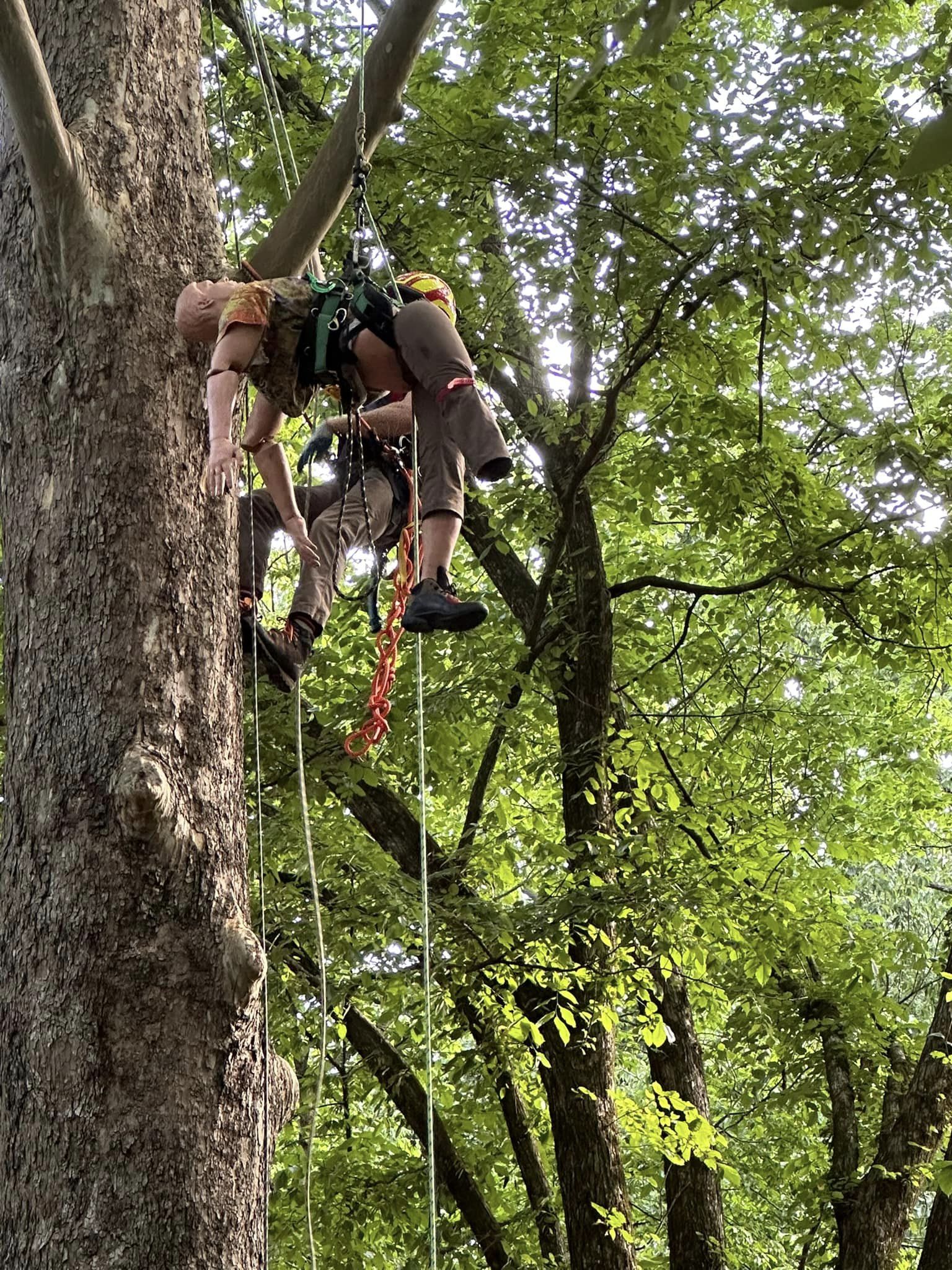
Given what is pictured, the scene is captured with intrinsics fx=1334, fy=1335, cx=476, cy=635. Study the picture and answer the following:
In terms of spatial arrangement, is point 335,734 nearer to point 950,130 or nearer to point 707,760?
point 707,760

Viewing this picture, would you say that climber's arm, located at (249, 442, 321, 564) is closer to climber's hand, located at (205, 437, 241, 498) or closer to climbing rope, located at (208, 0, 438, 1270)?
climbing rope, located at (208, 0, 438, 1270)

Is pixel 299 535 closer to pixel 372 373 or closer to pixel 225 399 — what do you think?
pixel 372 373

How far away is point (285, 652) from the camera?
12.2ft

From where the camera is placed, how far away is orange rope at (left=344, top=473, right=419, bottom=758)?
11.5 ft

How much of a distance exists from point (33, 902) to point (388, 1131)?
6.98 m

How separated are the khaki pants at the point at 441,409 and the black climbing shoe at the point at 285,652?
0.76 metres

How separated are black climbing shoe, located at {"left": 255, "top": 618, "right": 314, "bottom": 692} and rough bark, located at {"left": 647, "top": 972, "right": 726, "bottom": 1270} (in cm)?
362

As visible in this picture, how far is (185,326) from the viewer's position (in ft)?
9.34

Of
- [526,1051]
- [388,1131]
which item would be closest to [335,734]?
[526,1051]

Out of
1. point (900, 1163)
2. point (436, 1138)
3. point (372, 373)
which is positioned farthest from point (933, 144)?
point (436, 1138)

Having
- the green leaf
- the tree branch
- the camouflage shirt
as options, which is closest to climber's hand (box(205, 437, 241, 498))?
the camouflage shirt

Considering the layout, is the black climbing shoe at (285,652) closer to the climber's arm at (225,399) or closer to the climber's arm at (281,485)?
the climber's arm at (281,485)

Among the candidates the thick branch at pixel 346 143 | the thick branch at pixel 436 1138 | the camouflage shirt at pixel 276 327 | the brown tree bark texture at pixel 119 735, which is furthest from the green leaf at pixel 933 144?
the thick branch at pixel 436 1138

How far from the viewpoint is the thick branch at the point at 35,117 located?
8.41 ft
